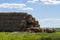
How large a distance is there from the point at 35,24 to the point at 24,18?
13.9ft

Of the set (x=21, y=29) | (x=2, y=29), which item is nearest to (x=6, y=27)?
(x=2, y=29)

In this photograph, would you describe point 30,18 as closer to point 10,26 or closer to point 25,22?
point 25,22

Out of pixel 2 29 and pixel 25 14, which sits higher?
pixel 25 14

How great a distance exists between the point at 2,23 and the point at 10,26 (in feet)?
11.5

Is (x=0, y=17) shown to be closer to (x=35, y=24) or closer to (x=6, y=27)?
Result: (x=6, y=27)

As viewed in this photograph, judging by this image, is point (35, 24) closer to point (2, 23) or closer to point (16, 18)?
point (16, 18)

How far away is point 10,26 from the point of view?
77125 mm

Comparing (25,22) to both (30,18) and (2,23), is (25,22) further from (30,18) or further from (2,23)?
(2,23)

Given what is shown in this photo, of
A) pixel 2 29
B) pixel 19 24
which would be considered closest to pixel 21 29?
pixel 19 24

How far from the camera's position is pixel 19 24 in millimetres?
76062

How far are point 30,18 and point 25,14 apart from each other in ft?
7.82

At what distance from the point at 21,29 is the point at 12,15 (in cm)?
624

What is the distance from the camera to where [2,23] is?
78.8 m

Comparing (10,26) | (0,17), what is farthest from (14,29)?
(0,17)
